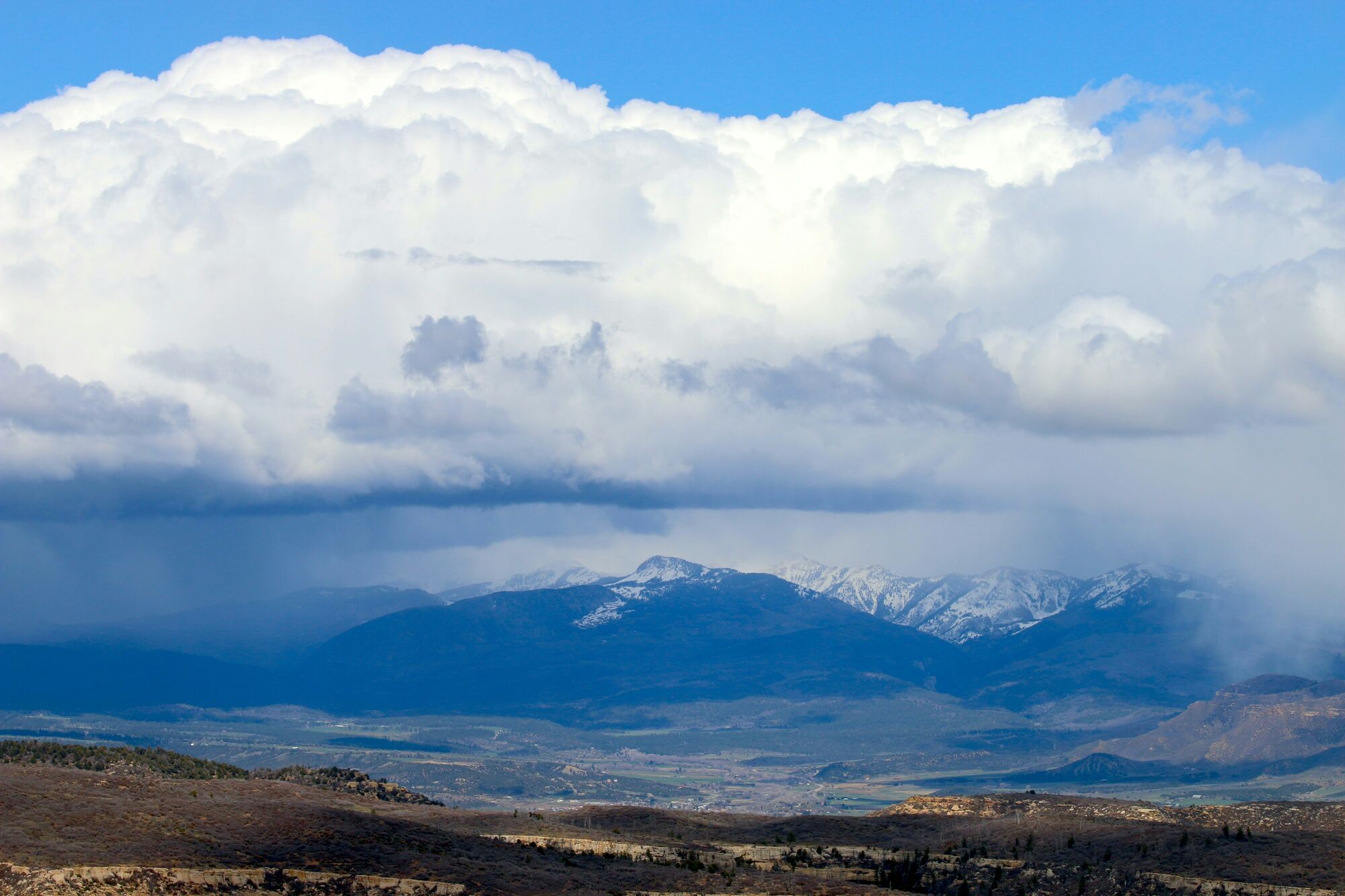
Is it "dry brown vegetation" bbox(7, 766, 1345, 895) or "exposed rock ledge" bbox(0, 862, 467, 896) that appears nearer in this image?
"exposed rock ledge" bbox(0, 862, 467, 896)

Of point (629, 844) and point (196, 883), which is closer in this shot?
point (196, 883)

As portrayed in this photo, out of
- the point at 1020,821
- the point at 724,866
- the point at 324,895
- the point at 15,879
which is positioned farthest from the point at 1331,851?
the point at 15,879

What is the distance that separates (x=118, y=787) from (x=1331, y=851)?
9684 cm

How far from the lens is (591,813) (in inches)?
6555

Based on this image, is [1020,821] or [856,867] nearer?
[856,867]

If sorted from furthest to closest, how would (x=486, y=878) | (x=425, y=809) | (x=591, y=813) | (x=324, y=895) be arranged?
(x=591, y=813) → (x=425, y=809) → (x=486, y=878) → (x=324, y=895)

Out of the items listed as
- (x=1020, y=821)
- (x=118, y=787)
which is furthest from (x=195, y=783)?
(x=1020, y=821)

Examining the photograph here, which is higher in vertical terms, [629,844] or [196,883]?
[629,844]

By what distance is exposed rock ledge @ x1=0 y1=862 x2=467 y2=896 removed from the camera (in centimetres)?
8731

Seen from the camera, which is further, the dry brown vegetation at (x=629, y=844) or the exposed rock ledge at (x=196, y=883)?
the dry brown vegetation at (x=629, y=844)

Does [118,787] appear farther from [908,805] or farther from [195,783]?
[908,805]

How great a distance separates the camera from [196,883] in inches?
3625

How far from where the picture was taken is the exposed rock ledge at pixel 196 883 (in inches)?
3438

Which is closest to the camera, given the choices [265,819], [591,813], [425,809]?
[265,819]
